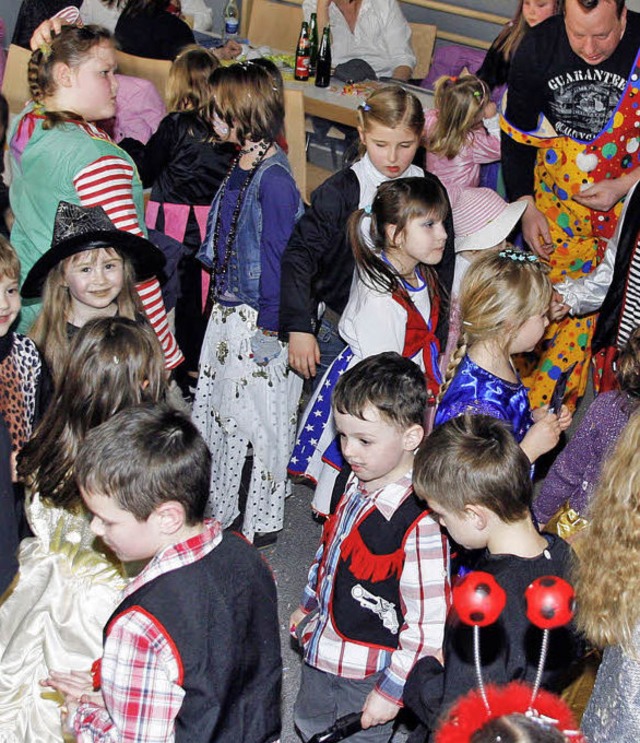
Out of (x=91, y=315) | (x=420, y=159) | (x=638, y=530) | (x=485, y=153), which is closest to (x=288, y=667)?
(x=91, y=315)

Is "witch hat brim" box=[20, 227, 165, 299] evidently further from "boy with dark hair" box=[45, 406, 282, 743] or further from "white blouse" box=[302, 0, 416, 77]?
"white blouse" box=[302, 0, 416, 77]

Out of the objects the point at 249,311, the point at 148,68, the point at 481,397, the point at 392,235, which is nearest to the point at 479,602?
the point at 481,397

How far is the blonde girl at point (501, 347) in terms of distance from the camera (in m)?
2.64

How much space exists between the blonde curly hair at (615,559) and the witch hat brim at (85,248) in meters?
1.63

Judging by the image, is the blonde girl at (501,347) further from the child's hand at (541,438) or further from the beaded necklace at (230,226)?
the beaded necklace at (230,226)

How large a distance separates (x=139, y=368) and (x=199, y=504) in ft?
2.27

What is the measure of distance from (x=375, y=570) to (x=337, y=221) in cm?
136

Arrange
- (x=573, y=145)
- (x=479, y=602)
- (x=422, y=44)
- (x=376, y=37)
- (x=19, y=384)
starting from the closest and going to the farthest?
(x=479, y=602) → (x=19, y=384) → (x=573, y=145) → (x=376, y=37) → (x=422, y=44)

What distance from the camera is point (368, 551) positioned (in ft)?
7.36

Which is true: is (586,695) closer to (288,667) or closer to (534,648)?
(534,648)

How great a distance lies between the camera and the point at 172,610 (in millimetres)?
1714

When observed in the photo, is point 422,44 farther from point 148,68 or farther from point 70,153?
point 70,153

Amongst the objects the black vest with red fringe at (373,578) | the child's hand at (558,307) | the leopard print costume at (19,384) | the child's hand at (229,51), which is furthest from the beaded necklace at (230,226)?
the child's hand at (229,51)

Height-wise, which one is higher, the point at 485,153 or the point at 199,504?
the point at 485,153
